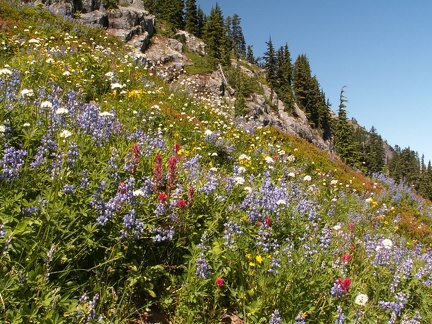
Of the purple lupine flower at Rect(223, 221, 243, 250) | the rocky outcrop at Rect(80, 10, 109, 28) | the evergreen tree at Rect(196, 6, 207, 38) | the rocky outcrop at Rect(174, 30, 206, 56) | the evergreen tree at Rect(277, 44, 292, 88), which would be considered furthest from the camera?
the evergreen tree at Rect(196, 6, 207, 38)

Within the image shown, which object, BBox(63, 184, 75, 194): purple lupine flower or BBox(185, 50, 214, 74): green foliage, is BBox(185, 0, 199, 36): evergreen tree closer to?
BBox(185, 50, 214, 74): green foliage

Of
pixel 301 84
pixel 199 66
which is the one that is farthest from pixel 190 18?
pixel 199 66

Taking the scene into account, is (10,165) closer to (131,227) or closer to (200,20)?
(131,227)

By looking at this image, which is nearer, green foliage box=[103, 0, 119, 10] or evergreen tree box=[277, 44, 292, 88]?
green foliage box=[103, 0, 119, 10]

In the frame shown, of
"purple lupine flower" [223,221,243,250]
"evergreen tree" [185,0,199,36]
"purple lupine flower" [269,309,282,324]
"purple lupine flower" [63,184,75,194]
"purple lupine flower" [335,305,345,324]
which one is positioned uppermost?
"evergreen tree" [185,0,199,36]

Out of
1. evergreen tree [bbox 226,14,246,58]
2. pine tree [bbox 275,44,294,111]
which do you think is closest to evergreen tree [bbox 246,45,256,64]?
evergreen tree [bbox 226,14,246,58]

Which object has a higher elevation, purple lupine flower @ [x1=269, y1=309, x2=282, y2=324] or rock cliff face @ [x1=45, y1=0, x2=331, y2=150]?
rock cliff face @ [x1=45, y1=0, x2=331, y2=150]

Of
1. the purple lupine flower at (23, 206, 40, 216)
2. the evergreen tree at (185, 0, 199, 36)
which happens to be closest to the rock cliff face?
the evergreen tree at (185, 0, 199, 36)

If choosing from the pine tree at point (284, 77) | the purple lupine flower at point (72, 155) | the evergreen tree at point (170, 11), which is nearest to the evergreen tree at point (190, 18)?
the evergreen tree at point (170, 11)

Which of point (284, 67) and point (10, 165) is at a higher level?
point (284, 67)

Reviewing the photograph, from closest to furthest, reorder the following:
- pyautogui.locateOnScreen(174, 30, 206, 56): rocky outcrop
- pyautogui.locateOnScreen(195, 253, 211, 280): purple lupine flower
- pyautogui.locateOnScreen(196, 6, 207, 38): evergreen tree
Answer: pyautogui.locateOnScreen(195, 253, 211, 280): purple lupine flower → pyautogui.locateOnScreen(174, 30, 206, 56): rocky outcrop → pyautogui.locateOnScreen(196, 6, 207, 38): evergreen tree

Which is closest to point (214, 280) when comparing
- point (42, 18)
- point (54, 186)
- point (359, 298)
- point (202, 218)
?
point (202, 218)

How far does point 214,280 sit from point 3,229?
1921 millimetres

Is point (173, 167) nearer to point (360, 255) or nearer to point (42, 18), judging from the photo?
point (360, 255)
